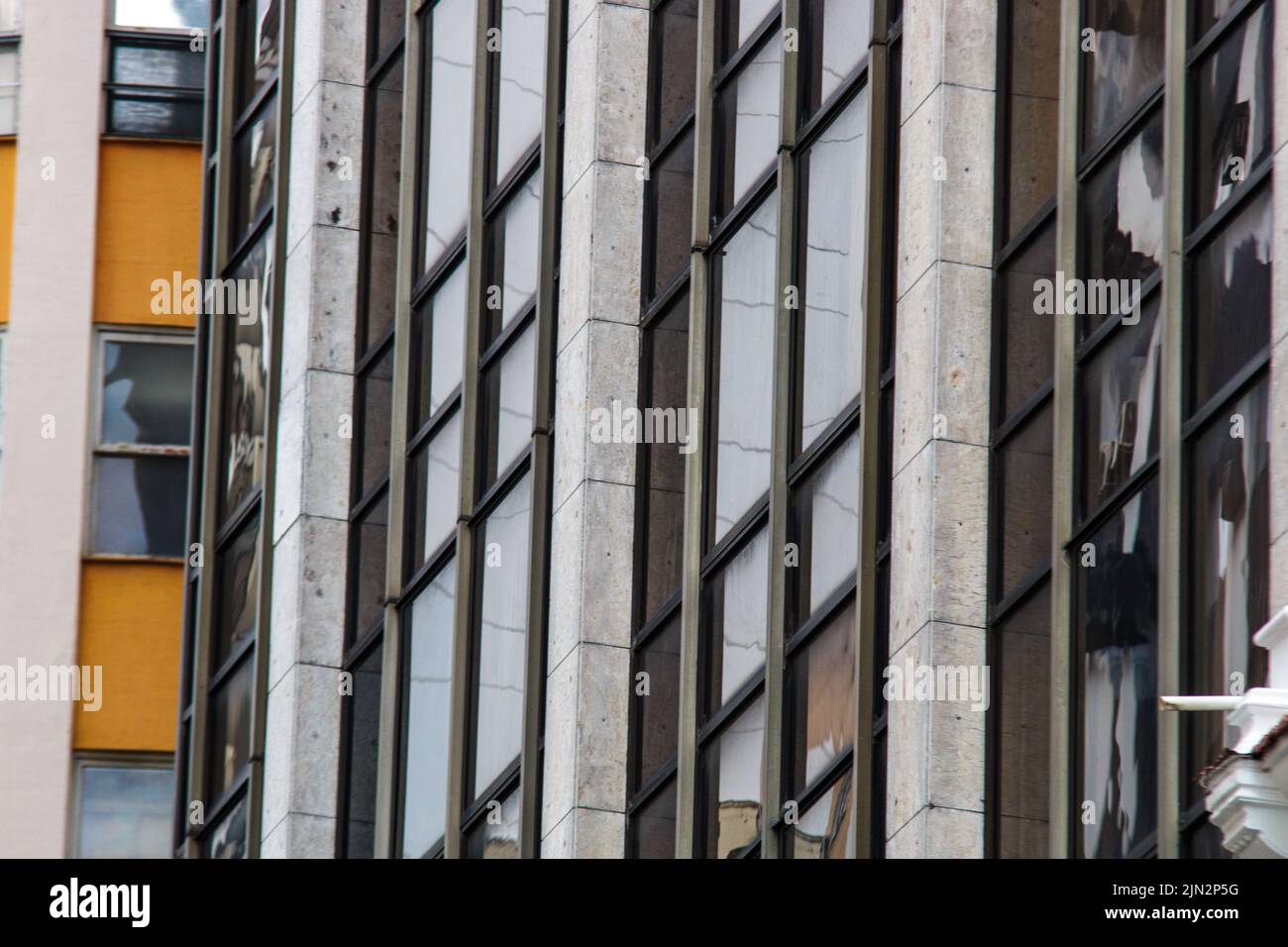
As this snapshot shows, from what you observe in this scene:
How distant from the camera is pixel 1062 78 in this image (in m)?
21.9

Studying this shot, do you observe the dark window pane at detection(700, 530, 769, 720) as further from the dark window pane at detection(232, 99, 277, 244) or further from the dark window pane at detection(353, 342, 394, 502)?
the dark window pane at detection(232, 99, 277, 244)

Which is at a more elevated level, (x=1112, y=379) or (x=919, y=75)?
(x=919, y=75)

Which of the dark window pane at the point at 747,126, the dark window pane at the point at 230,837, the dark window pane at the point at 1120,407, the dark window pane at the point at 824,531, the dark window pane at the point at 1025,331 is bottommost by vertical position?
the dark window pane at the point at 230,837

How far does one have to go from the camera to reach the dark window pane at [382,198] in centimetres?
3066

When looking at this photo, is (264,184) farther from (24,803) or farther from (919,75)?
(919,75)

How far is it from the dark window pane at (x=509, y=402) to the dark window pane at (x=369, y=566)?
6.53ft

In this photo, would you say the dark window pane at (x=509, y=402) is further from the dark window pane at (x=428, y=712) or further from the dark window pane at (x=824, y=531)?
the dark window pane at (x=824, y=531)

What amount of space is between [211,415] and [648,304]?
7.46 meters

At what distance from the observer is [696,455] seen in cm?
2570

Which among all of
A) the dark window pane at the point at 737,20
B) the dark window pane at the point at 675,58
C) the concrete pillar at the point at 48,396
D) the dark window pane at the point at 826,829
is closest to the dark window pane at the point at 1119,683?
the dark window pane at the point at 826,829

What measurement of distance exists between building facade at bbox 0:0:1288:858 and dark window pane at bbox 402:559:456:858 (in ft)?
0.15

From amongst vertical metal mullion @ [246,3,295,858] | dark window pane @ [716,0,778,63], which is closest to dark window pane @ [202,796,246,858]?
vertical metal mullion @ [246,3,295,858]

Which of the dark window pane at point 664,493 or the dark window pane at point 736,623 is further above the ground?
the dark window pane at point 664,493

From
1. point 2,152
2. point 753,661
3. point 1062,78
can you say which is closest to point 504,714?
point 753,661
